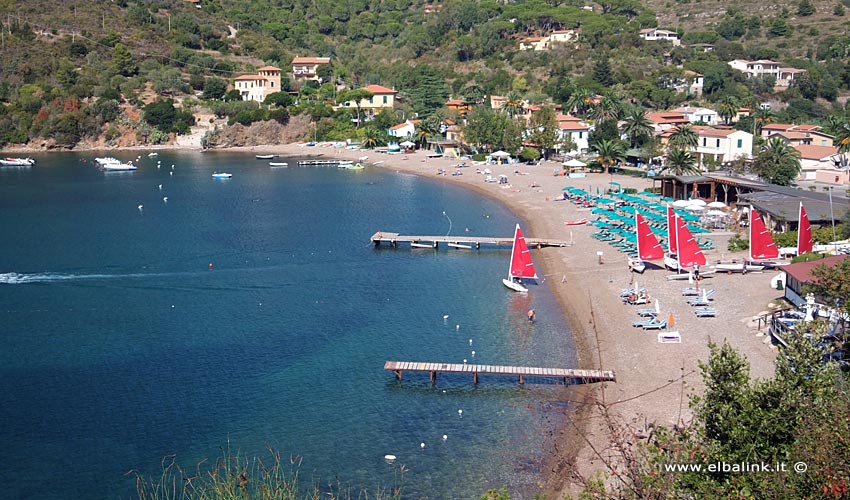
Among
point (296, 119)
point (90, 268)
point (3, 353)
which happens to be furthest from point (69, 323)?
point (296, 119)

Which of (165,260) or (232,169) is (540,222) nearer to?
(165,260)

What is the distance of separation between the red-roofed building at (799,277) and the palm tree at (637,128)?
52710mm

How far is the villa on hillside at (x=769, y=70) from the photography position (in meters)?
128

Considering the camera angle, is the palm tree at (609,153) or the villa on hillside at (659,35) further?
the villa on hillside at (659,35)

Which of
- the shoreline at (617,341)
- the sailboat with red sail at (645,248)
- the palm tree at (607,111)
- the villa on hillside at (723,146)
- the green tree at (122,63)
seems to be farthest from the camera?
the green tree at (122,63)

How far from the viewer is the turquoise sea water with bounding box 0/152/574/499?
28781 mm

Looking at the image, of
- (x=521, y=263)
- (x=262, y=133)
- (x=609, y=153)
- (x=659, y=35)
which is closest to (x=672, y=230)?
(x=521, y=263)

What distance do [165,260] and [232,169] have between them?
51652 millimetres

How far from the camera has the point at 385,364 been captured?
3594 centimetres

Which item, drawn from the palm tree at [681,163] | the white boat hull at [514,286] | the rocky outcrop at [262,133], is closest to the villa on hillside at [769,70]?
the palm tree at [681,163]

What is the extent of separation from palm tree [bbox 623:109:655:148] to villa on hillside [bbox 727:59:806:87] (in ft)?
158

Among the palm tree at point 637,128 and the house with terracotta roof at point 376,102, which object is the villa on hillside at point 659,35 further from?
the palm tree at point 637,128

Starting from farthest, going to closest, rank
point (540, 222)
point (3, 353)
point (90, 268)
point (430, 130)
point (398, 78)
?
point (398, 78), point (430, 130), point (540, 222), point (90, 268), point (3, 353)

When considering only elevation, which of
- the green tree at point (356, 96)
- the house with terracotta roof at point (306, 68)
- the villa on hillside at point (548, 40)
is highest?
the villa on hillside at point (548, 40)
